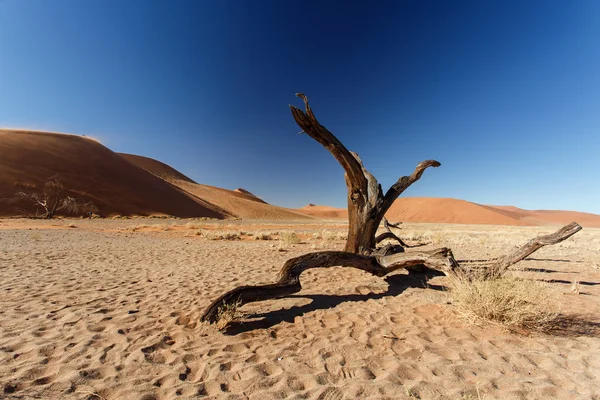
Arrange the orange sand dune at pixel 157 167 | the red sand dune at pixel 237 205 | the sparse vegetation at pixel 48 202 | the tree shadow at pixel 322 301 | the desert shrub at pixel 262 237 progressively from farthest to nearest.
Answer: the orange sand dune at pixel 157 167, the red sand dune at pixel 237 205, the sparse vegetation at pixel 48 202, the desert shrub at pixel 262 237, the tree shadow at pixel 322 301

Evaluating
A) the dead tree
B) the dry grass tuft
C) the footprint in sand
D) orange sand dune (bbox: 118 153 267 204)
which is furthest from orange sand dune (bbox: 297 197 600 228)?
the footprint in sand

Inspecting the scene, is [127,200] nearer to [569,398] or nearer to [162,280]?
[162,280]

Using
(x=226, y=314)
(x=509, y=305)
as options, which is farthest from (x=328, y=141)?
(x=509, y=305)

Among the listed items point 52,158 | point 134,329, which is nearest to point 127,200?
point 52,158

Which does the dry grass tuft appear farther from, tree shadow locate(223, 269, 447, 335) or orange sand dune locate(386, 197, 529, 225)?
orange sand dune locate(386, 197, 529, 225)

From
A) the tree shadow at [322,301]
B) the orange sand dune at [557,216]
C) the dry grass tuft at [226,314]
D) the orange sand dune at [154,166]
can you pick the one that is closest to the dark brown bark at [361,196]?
the tree shadow at [322,301]

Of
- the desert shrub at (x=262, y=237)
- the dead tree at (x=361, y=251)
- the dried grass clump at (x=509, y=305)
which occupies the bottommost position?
the desert shrub at (x=262, y=237)

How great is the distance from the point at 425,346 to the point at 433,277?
13.6 ft

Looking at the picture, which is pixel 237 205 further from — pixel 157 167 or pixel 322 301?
pixel 322 301

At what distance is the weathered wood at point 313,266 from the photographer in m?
4.05

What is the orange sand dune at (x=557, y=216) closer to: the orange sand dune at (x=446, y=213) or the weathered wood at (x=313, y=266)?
the orange sand dune at (x=446, y=213)

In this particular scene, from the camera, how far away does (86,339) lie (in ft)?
11.3

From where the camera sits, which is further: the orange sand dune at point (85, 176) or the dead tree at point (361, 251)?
the orange sand dune at point (85, 176)

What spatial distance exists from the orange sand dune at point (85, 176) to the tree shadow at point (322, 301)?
38.7 meters
